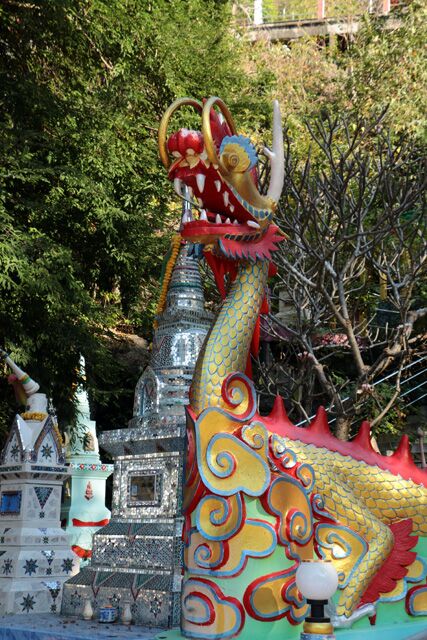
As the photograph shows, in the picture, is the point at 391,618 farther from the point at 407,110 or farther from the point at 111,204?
the point at 407,110

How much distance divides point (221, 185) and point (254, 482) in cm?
209

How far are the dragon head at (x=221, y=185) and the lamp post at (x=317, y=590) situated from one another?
7.51 feet

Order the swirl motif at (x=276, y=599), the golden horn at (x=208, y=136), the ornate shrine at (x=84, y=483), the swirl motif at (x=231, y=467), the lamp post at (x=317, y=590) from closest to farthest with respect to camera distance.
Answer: the lamp post at (x=317, y=590), the swirl motif at (x=276, y=599), the swirl motif at (x=231, y=467), the golden horn at (x=208, y=136), the ornate shrine at (x=84, y=483)

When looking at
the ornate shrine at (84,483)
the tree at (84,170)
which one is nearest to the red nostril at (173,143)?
the tree at (84,170)

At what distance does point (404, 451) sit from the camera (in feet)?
19.9

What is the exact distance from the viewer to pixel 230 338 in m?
5.33

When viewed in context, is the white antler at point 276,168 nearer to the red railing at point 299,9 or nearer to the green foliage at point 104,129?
the green foliage at point 104,129

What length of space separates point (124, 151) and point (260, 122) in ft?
17.4

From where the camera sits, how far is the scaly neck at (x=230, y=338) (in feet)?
16.9

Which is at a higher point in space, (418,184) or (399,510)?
(418,184)

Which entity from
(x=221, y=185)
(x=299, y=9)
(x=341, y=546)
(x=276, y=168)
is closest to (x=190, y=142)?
Result: (x=221, y=185)

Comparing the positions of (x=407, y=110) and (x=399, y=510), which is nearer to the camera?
(x=399, y=510)

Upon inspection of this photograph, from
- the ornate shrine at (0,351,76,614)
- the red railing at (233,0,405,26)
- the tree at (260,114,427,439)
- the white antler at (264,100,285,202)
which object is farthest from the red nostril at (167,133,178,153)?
the red railing at (233,0,405,26)

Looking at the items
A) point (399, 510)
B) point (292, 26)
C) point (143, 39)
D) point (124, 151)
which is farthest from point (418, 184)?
point (292, 26)
